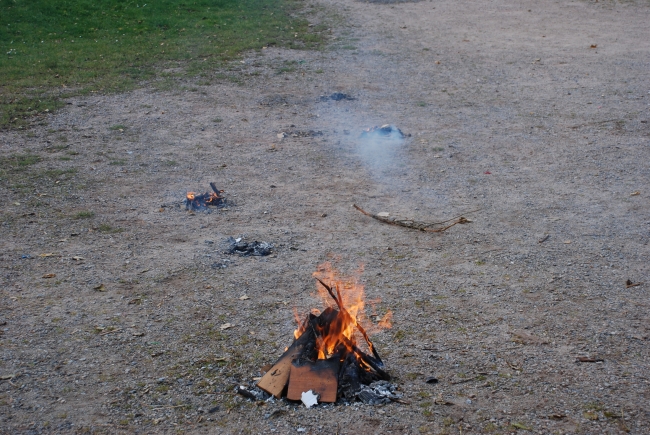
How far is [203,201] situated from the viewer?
22.1 ft

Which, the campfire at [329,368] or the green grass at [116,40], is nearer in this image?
the campfire at [329,368]

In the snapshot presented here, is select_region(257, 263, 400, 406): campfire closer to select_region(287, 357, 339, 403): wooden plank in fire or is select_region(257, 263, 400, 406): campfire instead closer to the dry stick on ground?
select_region(287, 357, 339, 403): wooden plank in fire

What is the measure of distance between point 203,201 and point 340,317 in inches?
122

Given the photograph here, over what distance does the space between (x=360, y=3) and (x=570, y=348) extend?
1473 centimetres

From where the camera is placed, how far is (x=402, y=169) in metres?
7.65

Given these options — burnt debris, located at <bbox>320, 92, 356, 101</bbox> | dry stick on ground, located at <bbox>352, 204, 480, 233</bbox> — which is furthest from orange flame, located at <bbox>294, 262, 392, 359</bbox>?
burnt debris, located at <bbox>320, 92, 356, 101</bbox>

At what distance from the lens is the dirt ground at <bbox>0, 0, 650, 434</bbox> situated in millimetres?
3883

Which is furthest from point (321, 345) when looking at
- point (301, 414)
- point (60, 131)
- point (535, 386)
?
point (60, 131)

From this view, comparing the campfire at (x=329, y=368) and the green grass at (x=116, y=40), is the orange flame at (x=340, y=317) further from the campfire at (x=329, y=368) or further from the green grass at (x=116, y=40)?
the green grass at (x=116, y=40)

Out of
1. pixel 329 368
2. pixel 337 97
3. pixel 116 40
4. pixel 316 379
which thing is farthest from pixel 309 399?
pixel 116 40

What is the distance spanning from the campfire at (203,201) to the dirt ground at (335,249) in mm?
157

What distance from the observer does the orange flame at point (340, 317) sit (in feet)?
13.5

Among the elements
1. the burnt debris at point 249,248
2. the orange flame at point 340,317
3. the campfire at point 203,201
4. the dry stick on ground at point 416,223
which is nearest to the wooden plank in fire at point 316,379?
the orange flame at point 340,317

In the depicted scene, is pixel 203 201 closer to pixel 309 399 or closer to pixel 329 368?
pixel 329 368
